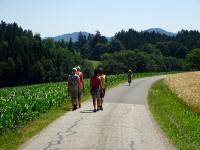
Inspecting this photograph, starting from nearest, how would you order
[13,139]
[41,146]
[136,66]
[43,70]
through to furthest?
[41,146]
[13,139]
[43,70]
[136,66]

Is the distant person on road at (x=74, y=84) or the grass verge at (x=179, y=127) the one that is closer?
the grass verge at (x=179, y=127)

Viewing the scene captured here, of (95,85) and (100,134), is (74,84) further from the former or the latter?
(100,134)

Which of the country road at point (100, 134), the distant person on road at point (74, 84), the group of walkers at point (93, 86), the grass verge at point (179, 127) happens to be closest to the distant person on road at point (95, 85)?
the group of walkers at point (93, 86)

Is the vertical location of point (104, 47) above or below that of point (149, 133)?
above

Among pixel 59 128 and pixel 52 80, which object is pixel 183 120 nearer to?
pixel 59 128

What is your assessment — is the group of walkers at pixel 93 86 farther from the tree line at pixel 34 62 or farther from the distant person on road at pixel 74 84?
the tree line at pixel 34 62

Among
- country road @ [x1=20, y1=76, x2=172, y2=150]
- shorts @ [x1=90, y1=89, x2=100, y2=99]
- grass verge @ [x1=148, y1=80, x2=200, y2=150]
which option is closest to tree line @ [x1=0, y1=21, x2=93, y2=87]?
shorts @ [x1=90, y1=89, x2=100, y2=99]

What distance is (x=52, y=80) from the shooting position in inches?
4168

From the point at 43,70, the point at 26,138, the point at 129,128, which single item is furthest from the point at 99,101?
the point at 43,70

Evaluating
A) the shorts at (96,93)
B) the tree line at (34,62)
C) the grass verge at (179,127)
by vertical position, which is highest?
the tree line at (34,62)

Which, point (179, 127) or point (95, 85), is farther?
point (95, 85)

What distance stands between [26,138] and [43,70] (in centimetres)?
9045

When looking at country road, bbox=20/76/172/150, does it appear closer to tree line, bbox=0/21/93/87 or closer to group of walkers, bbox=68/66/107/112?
group of walkers, bbox=68/66/107/112

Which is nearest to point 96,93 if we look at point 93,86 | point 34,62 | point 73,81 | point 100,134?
point 93,86
